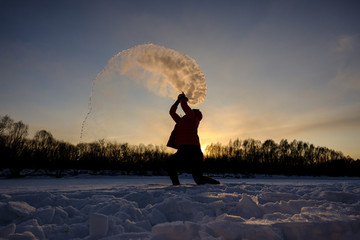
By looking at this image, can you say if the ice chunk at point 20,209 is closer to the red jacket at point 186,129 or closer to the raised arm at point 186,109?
the red jacket at point 186,129

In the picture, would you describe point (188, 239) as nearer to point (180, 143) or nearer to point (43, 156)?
point (180, 143)

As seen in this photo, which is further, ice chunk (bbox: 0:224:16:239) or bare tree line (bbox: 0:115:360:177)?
bare tree line (bbox: 0:115:360:177)

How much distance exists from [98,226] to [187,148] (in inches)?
158

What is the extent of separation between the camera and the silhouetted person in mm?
5609

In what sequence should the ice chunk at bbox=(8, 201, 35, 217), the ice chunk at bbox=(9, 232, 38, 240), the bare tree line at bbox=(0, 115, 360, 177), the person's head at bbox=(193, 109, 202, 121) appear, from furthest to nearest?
the bare tree line at bbox=(0, 115, 360, 177) → the person's head at bbox=(193, 109, 202, 121) → the ice chunk at bbox=(8, 201, 35, 217) → the ice chunk at bbox=(9, 232, 38, 240)

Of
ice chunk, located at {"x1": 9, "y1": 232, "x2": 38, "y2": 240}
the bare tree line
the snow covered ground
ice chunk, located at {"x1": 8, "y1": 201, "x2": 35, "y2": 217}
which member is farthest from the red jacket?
the bare tree line

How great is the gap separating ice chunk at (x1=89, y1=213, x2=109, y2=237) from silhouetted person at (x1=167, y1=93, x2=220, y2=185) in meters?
3.74

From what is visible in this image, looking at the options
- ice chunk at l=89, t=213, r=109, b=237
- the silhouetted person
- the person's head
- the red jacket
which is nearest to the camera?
ice chunk at l=89, t=213, r=109, b=237

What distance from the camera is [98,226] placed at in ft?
5.90

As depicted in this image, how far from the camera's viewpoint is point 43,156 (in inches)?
1597

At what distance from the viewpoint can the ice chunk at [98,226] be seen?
5.80 ft

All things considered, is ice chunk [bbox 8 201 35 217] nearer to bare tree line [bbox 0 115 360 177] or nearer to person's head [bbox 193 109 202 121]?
person's head [bbox 193 109 202 121]

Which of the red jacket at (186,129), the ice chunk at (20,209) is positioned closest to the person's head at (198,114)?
the red jacket at (186,129)

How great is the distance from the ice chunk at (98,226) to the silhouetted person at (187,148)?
12.3 ft
